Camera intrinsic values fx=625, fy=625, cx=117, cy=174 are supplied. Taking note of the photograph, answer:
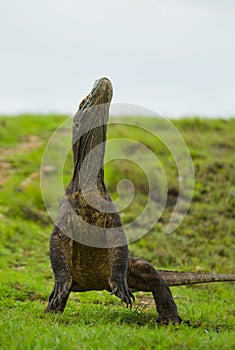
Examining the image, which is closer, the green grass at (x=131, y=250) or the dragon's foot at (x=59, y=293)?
the green grass at (x=131, y=250)

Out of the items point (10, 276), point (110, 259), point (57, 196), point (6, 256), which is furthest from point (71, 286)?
point (57, 196)

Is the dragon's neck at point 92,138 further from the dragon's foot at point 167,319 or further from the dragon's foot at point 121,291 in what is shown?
the dragon's foot at point 167,319

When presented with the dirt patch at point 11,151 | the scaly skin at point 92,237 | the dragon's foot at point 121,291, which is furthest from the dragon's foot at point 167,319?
the dirt patch at point 11,151

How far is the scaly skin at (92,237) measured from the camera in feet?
17.3

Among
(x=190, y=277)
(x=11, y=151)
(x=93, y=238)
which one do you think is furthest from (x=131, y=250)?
(x=11, y=151)

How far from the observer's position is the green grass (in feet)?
13.9

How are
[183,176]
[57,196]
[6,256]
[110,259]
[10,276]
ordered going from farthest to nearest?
[183,176] < [57,196] < [6,256] < [10,276] < [110,259]

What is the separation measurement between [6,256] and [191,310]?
12.7 ft

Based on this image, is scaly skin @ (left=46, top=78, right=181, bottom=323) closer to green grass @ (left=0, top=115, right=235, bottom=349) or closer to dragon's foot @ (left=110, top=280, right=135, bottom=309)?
dragon's foot @ (left=110, top=280, right=135, bottom=309)

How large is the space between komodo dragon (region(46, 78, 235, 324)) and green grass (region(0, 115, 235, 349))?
0.92ft

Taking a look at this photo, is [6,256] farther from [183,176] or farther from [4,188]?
[183,176]

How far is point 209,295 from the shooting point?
848cm

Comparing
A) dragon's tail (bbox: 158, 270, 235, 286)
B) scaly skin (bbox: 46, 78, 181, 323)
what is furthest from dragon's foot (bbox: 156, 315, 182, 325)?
dragon's tail (bbox: 158, 270, 235, 286)

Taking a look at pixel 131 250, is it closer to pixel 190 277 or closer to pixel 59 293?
pixel 190 277
